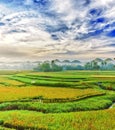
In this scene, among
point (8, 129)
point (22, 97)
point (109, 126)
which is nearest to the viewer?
point (8, 129)

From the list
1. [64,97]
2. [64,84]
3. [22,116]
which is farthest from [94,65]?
[22,116]

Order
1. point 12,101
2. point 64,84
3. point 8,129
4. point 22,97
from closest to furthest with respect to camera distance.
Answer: point 8,129
point 12,101
point 22,97
point 64,84

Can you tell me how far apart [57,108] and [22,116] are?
12.1ft

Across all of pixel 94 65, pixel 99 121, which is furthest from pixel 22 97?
pixel 94 65

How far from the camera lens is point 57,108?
18.1 m

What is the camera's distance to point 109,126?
528 inches

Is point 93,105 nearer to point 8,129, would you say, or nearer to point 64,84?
point 8,129

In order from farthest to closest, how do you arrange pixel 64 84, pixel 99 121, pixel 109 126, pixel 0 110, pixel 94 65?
1. pixel 94 65
2. pixel 64 84
3. pixel 0 110
4. pixel 99 121
5. pixel 109 126

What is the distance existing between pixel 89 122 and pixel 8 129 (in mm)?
4029

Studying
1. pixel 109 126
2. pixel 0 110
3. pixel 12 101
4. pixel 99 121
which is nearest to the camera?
pixel 109 126

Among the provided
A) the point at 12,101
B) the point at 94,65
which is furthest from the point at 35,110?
the point at 94,65

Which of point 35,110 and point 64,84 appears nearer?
point 35,110

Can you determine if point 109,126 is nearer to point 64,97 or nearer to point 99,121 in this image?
point 99,121

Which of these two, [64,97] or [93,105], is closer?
[93,105]
